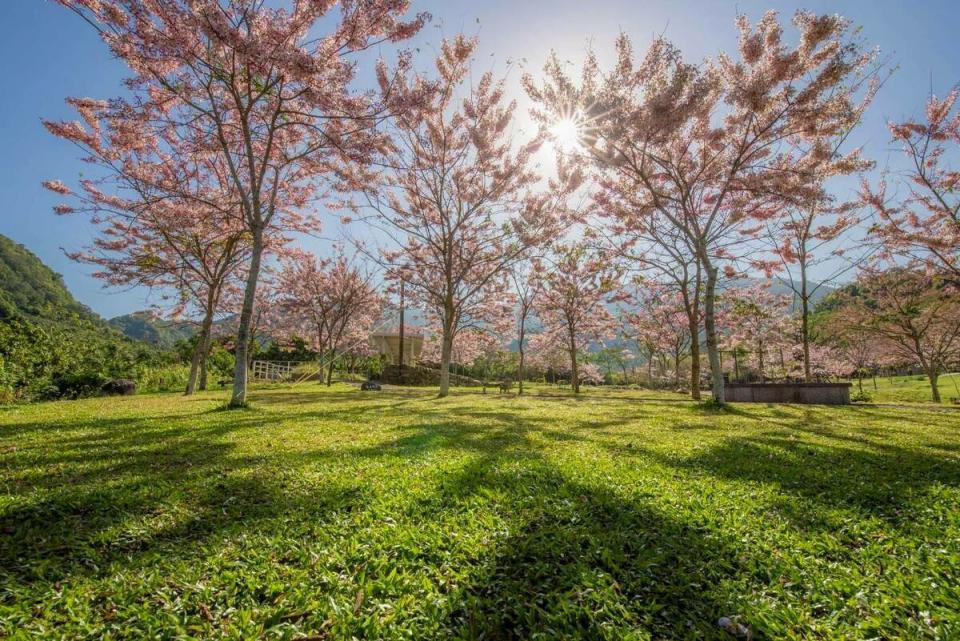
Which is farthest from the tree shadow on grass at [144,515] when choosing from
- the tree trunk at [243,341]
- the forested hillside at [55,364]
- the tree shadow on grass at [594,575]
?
the forested hillside at [55,364]

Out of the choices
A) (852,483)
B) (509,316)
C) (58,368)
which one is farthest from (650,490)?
(509,316)

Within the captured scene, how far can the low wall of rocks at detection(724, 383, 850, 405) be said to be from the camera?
12.9m

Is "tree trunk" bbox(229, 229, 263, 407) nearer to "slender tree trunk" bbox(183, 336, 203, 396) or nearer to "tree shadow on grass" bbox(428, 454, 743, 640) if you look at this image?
"slender tree trunk" bbox(183, 336, 203, 396)

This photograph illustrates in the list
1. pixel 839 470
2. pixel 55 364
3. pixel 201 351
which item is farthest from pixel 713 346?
pixel 55 364

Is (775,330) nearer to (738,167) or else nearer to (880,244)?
(880,244)

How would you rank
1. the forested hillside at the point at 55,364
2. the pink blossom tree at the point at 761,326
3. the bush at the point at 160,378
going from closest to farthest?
the forested hillside at the point at 55,364 < the bush at the point at 160,378 < the pink blossom tree at the point at 761,326

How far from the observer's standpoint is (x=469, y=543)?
2.43 metres

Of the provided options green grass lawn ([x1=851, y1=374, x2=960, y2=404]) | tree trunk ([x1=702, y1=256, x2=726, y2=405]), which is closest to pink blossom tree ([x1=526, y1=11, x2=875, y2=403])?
tree trunk ([x1=702, y1=256, x2=726, y2=405])

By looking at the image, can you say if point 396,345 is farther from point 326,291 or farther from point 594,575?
point 594,575

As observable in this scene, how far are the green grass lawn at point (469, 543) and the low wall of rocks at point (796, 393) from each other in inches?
402

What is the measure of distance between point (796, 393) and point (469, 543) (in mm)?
15897

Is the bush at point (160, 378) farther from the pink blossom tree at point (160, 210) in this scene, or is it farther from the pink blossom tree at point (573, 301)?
the pink blossom tree at point (573, 301)

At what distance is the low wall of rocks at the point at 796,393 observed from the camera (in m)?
12.9

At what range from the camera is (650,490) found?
133 inches
